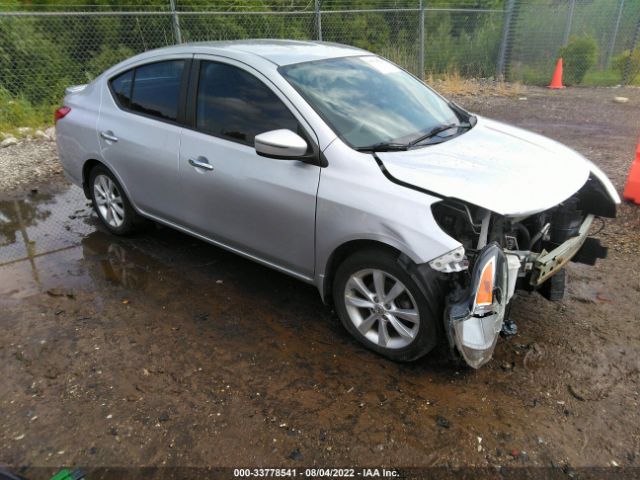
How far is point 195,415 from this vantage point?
2.77 m

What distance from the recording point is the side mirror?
3055 mm

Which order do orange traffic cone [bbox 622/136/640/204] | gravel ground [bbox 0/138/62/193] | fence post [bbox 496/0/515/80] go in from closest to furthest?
orange traffic cone [bbox 622/136/640/204]
gravel ground [bbox 0/138/62/193]
fence post [bbox 496/0/515/80]

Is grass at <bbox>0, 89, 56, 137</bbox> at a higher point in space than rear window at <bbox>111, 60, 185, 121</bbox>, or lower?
lower

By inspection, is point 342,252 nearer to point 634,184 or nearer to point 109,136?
point 109,136

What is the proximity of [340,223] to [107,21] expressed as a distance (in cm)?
941

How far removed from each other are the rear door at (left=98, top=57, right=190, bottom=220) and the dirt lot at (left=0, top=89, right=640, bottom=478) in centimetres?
68

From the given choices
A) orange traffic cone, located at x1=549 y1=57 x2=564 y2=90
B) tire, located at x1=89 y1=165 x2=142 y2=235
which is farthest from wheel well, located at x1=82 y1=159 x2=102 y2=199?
orange traffic cone, located at x1=549 y1=57 x2=564 y2=90

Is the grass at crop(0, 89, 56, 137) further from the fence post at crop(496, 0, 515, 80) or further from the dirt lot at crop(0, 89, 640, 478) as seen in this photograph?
the fence post at crop(496, 0, 515, 80)

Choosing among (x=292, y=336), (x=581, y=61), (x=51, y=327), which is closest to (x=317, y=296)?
(x=292, y=336)

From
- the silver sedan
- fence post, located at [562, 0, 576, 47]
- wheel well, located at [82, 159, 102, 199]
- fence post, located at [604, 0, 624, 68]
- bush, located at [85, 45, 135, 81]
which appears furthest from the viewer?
fence post, located at [604, 0, 624, 68]

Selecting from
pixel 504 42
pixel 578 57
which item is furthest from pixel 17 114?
pixel 578 57

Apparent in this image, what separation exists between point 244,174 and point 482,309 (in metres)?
1.77

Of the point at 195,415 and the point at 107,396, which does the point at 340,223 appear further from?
the point at 107,396

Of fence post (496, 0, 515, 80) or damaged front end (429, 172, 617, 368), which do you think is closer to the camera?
damaged front end (429, 172, 617, 368)
